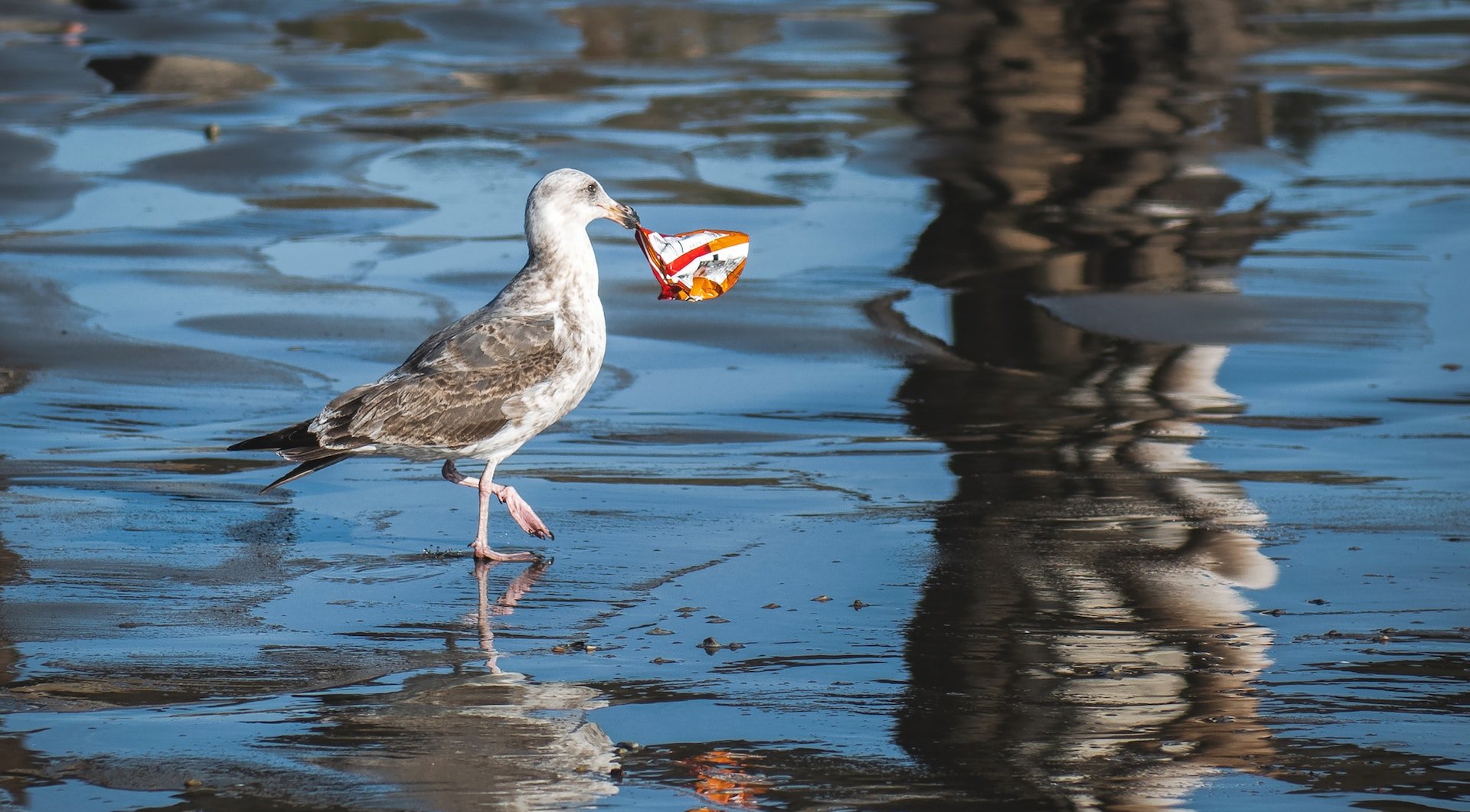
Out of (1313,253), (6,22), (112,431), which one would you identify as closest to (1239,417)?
(1313,253)

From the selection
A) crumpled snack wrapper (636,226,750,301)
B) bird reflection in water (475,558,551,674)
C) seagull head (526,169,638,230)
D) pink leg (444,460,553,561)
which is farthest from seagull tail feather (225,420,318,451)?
crumpled snack wrapper (636,226,750,301)

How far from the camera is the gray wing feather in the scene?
6941 millimetres

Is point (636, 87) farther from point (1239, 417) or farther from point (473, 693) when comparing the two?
point (473, 693)

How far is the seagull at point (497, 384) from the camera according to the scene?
6.93 metres

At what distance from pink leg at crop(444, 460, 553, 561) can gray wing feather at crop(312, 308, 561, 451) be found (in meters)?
0.20

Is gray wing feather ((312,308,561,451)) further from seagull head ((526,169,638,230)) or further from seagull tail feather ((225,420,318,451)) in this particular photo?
seagull head ((526,169,638,230))

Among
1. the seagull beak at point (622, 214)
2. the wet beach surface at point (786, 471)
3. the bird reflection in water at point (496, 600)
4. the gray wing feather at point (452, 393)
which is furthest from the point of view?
the seagull beak at point (622, 214)

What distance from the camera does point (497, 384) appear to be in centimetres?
706

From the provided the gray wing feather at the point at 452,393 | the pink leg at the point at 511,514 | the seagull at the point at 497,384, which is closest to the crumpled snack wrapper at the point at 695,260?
the seagull at the point at 497,384

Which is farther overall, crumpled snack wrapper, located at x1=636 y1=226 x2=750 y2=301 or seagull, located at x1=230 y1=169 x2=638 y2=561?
crumpled snack wrapper, located at x1=636 y1=226 x2=750 y2=301

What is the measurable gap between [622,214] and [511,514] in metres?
1.37

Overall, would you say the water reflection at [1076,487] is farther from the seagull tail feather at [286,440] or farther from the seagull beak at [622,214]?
the seagull tail feather at [286,440]

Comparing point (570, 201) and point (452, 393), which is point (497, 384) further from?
point (570, 201)

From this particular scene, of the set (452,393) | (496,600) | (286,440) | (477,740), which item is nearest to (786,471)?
(452,393)
